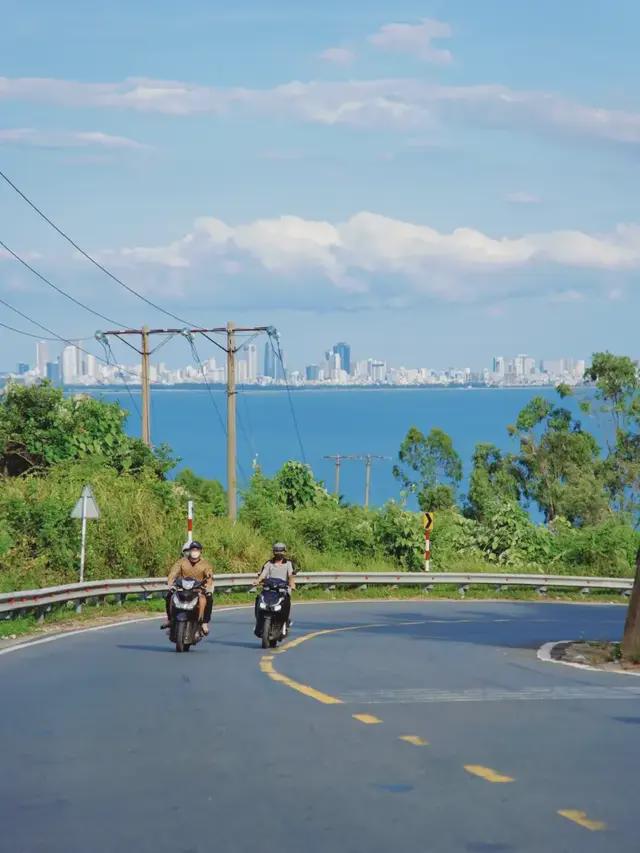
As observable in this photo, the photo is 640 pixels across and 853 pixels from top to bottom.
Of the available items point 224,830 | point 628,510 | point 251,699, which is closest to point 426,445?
point 628,510

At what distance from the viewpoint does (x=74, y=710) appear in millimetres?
13922

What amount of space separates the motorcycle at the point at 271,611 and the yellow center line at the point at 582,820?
1389cm

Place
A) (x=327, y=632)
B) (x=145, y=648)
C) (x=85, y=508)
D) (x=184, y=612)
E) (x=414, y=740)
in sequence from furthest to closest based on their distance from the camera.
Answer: (x=85, y=508) < (x=327, y=632) < (x=145, y=648) < (x=184, y=612) < (x=414, y=740)

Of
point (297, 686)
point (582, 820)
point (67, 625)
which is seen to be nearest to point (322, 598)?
point (67, 625)

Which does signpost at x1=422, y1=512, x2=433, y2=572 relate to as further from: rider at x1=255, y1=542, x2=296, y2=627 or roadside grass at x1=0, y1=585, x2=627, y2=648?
rider at x1=255, y1=542, x2=296, y2=627

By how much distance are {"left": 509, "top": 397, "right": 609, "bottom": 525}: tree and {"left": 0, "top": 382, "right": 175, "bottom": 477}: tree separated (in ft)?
128

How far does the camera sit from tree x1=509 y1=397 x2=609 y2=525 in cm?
8412

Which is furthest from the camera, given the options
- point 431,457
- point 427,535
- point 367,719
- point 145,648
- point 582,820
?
point 431,457

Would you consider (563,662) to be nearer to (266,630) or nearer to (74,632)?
(266,630)

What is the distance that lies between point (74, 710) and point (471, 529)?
4159 cm

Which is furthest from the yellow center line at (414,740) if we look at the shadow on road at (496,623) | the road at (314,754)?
the shadow on road at (496,623)

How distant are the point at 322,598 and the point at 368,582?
216 centimetres

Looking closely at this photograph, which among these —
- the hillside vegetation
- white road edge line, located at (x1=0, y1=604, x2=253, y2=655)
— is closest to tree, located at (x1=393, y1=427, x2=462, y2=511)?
the hillside vegetation

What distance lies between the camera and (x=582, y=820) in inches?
330
